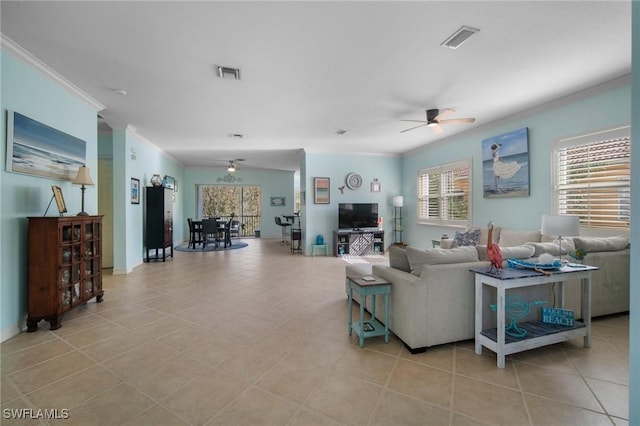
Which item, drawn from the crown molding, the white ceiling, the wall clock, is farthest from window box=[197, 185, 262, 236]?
the crown molding

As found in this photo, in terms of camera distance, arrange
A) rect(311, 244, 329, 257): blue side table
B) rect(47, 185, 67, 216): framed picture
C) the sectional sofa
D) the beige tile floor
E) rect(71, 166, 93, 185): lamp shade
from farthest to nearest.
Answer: rect(311, 244, 329, 257): blue side table → rect(71, 166, 93, 185): lamp shade → rect(47, 185, 67, 216): framed picture → the sectional sofa → the beige tile floor

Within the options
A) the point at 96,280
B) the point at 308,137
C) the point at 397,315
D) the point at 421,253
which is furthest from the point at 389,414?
the point at 308,137

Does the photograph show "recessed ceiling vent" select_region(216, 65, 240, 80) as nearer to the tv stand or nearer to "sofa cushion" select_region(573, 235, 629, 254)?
"sofa cushion" select_region(573, 235, 629, 254)

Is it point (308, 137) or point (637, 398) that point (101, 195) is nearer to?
point (308, 137)

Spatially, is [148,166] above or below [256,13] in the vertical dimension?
below

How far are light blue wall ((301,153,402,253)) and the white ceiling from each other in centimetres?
272

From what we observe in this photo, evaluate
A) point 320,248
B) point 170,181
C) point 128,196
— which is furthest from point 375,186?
point 170,181

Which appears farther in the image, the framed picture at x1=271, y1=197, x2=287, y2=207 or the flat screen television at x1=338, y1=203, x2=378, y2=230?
the framed picture at x1=271, y1=197, x2=287, y2=207

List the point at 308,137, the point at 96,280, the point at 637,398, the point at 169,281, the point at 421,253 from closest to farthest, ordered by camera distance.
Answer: the point at 637,398
the point at 421,253
the point at 96,280
the point at 169,281
the point at 308,137

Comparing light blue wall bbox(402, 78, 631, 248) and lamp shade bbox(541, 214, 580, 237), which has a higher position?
light blue wall bbox(402, 78, 631, 248)

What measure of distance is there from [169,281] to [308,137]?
151 inches

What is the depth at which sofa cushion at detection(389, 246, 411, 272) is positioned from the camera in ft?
8.91

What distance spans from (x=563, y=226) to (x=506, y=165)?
2.41 metres

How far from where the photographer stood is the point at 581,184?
12.6ft
